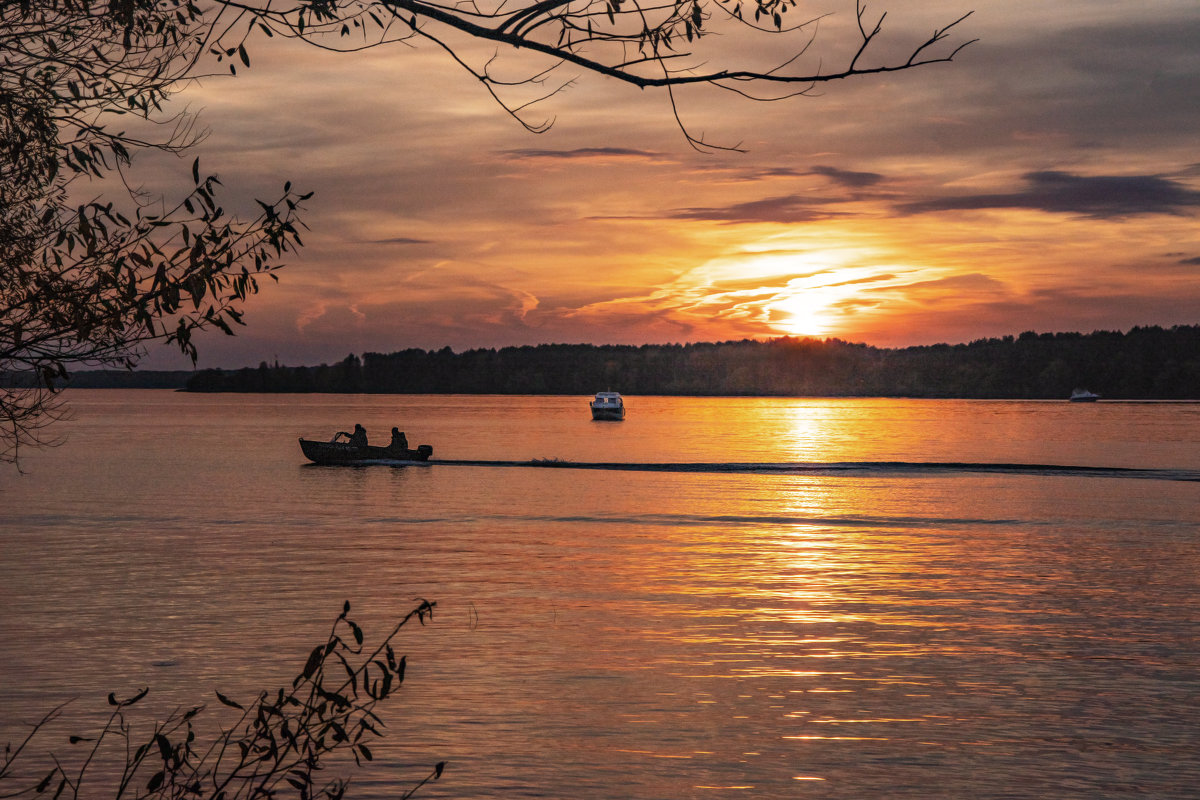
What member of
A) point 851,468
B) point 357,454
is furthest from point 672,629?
point 851,468

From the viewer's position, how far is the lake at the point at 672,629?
48.8 ft

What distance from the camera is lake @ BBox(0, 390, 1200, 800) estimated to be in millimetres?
14859

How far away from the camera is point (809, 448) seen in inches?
4879

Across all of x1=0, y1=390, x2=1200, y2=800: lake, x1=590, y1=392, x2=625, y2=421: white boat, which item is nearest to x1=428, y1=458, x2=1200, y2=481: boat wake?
x1=0, y1=390, x2=1200, y2=800: lake

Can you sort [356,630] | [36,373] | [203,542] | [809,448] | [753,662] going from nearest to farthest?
[356,630] < [36,373] < [753,662] < [203,542] < [809,448]

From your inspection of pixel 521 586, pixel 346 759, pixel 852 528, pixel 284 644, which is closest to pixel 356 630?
pixel 346 759

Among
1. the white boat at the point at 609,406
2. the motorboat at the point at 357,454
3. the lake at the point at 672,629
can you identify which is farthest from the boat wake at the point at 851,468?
the white boat at the point at 609,406

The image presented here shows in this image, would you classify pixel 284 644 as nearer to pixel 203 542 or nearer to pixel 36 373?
pixel 36 373

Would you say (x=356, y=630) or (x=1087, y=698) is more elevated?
(x=356, y=630)

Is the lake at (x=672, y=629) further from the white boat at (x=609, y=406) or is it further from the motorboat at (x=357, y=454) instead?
the white boat at (x=609, y=406)

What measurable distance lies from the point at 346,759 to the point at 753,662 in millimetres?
8108

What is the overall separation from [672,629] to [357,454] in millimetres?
59579

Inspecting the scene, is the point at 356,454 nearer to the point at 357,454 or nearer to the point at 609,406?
the point at 357,454

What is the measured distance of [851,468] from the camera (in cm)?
8562
